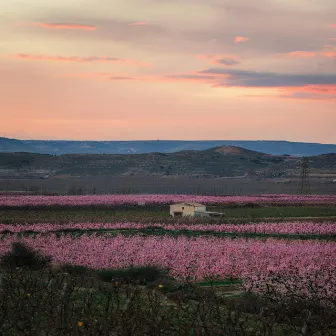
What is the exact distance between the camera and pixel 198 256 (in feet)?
76.8

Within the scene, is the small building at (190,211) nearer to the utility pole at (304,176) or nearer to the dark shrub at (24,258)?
the utility pole at (304,176)

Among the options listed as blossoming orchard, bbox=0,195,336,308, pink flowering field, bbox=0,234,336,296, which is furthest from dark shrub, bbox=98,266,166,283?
pink flowering field, bbox=0,234,336,296

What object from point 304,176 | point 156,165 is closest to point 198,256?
point 304,176

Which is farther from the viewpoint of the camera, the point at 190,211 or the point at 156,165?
the point at 156,165

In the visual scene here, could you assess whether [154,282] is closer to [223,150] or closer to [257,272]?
[257,272]

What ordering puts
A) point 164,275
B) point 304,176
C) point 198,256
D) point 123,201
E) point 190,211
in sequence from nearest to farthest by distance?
point 164,275, point 198,256, point 190,211, point 123,201, point 304,176

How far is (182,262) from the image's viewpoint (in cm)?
2189

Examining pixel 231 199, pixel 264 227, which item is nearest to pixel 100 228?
pixel 264 227

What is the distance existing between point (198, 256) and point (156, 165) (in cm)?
12580

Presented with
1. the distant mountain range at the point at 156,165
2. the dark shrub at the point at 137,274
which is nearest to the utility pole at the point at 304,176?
the distant mountain range at the point at 156,165

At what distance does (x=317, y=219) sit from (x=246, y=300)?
33.0 meters

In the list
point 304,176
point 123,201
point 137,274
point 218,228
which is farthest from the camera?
point 304,176

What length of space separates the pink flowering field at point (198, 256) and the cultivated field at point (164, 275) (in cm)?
4

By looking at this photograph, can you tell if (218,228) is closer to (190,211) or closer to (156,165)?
(190,211)
